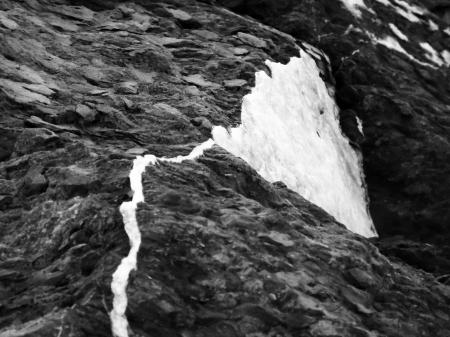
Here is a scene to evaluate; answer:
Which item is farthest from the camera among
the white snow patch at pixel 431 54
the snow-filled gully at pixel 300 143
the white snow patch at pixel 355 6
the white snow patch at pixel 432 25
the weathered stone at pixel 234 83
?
the white snow patch at pixel 432 25

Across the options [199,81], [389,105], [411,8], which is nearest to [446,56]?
[411,8]

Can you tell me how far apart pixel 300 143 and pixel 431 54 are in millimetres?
9372

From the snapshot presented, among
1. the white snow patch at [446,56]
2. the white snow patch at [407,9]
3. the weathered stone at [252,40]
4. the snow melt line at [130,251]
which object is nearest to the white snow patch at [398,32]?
the white snow patch at [407,9]

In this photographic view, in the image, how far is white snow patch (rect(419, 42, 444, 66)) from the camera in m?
22.9

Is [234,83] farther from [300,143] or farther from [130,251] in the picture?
[130,251]

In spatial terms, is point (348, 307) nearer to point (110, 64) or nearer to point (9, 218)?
point (9, 218)

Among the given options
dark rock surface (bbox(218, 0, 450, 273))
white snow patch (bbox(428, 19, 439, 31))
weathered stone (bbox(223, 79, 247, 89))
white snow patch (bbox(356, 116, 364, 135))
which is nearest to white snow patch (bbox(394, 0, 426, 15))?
white snow patch (bbox(428, 19, 439, 31))

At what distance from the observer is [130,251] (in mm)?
8711

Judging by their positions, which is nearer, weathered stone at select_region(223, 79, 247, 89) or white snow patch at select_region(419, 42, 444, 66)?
weathered stone at select_region(223, 79, 247, 89)

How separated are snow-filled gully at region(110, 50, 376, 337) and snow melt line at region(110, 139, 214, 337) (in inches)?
10.9

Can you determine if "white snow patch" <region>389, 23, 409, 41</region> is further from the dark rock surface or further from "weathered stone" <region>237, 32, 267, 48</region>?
"weathered stone" <region>237, 32, 267, 48</region>

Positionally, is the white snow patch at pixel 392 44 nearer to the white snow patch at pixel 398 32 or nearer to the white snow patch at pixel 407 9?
the white snow patch at pixel 398 32

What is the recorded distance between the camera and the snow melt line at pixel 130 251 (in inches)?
314

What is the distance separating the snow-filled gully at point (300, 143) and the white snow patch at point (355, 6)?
3971 millimetres
